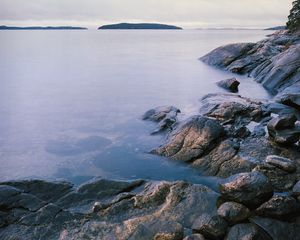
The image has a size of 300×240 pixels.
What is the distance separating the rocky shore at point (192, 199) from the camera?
1148 centimetres

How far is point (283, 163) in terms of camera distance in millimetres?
14672

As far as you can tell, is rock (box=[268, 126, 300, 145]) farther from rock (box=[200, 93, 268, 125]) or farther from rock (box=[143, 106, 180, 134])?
rock (box=[143, 106, 180, 134])

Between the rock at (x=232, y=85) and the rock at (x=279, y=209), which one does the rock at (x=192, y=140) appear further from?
the rock at (x=232, y=85)

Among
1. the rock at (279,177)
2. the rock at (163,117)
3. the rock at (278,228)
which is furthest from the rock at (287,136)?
the rock at (163,117)

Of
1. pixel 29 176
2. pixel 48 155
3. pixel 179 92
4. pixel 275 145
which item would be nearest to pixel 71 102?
pixel 179 92

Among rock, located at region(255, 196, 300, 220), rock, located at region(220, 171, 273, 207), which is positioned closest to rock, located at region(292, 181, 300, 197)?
rock, located at region(255, 196, 300, 220)

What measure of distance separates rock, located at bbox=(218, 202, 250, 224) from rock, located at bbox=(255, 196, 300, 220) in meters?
0.47

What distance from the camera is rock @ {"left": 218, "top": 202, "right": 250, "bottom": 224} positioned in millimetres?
11445

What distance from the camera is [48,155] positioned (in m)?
19.8

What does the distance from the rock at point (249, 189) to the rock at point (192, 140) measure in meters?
5.01

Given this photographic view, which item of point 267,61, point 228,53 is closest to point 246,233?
point 267,61

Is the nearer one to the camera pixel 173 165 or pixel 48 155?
pixel 173 165

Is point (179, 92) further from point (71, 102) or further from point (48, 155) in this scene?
point (48, 155)

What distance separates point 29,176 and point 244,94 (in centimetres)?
2135
